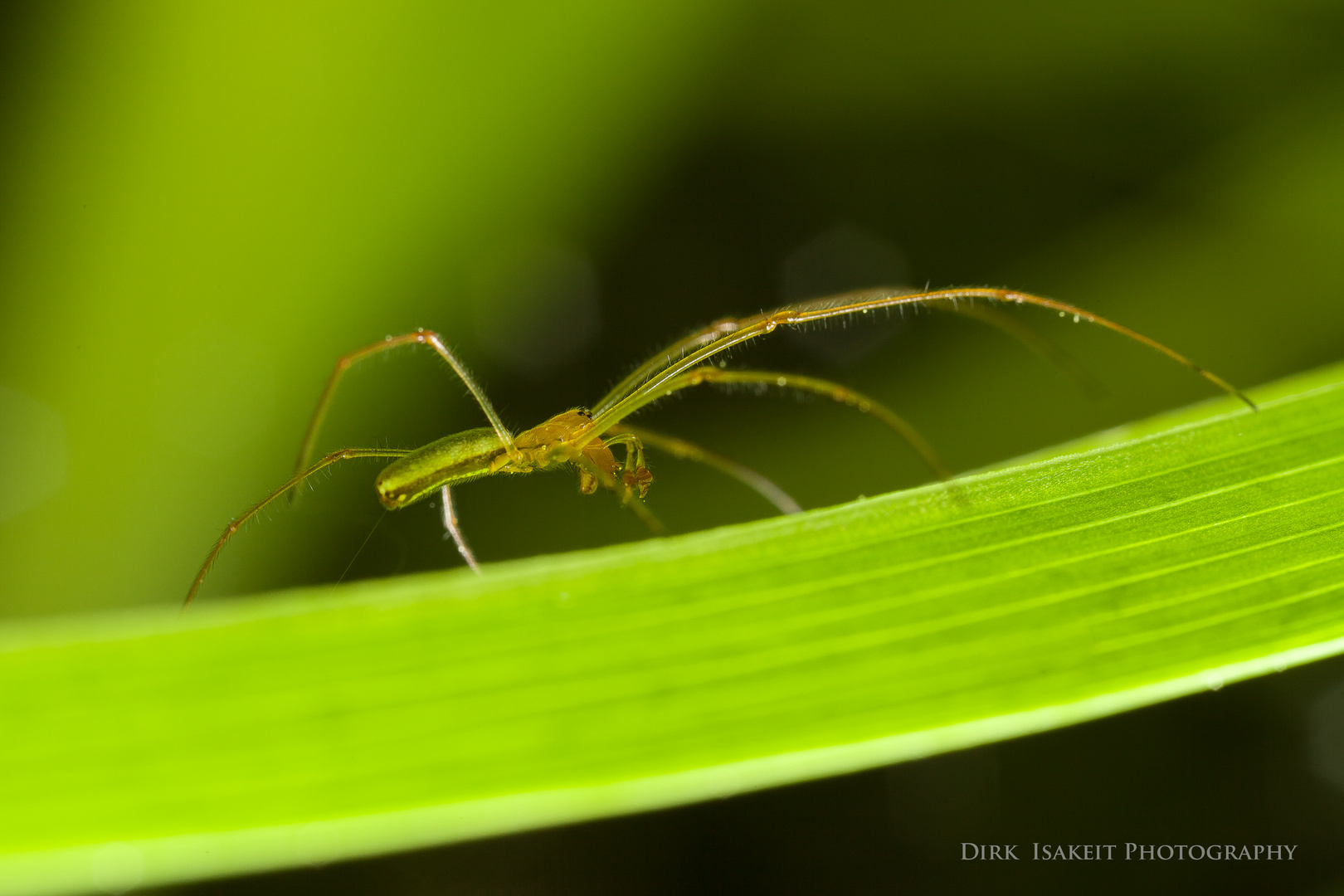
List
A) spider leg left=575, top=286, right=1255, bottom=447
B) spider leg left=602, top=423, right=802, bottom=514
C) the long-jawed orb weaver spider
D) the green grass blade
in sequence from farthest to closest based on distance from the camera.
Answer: spider leg left=602, top=423, right=802, bottom=514 < the long-jawed orb weaver spider < spider leg left=575, top=286, right=1255, bottom=447 < the green grass blade

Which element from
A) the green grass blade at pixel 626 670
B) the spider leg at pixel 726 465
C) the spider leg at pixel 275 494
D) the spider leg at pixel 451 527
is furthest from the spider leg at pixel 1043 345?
the spider leg at pixel 275 494

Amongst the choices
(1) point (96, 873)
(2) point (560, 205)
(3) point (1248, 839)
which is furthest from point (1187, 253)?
(1) point (96, 873)

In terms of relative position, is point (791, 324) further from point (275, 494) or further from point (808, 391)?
point (275, 494)

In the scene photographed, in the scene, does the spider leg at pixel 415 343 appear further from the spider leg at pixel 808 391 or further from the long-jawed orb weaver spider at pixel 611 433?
the spider leg at pixel 808 391

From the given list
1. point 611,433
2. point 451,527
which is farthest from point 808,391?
point 451,527

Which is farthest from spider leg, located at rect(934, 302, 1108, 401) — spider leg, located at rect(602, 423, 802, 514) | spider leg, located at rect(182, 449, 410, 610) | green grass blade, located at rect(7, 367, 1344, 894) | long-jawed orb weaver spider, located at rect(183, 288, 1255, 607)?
spider leg, located at rect(182, 449, 410, 610)

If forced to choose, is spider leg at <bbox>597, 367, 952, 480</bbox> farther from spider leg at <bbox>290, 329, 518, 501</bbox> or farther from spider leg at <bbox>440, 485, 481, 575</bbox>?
spider leg at <bbox>440, 485, 481, 575</bbox>
